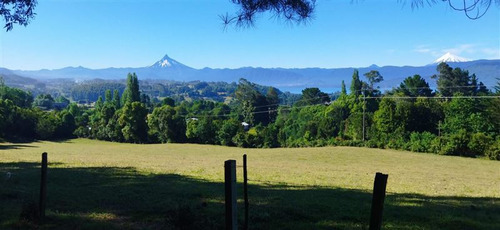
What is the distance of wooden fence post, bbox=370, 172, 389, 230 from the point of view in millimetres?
3705

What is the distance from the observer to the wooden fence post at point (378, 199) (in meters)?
3.71

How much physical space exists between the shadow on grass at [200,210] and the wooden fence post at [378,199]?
13.2 feet

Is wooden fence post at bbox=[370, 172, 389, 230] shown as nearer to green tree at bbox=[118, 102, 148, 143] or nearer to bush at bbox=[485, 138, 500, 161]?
bush at bbox=[485, 138, 500, 161]

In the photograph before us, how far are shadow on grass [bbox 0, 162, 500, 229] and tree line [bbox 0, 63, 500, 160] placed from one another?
42770mm

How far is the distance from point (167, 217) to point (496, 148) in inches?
1934

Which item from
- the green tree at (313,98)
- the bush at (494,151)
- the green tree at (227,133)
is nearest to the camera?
the bush at (494,151)

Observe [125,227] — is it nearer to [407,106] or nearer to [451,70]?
[407,106]

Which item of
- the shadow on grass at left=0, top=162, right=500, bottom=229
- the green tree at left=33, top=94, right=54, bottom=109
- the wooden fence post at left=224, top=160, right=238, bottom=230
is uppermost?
the green tree at left=33, top=94, right=54, bottom=109

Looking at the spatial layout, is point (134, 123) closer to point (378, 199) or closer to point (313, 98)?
point (313, 98)

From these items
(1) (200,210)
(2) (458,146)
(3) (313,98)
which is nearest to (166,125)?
(2) (458,146)

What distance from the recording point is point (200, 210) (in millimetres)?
8883

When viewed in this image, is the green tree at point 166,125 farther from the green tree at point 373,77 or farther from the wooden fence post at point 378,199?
the wooden fence post at point 378,199

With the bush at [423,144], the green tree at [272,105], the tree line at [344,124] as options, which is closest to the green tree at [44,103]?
the tree line at [344,124]

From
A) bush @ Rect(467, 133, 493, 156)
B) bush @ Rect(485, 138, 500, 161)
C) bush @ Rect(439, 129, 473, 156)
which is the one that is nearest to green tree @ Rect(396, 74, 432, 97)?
bush @ Rect(439, 129, 473, 156)
